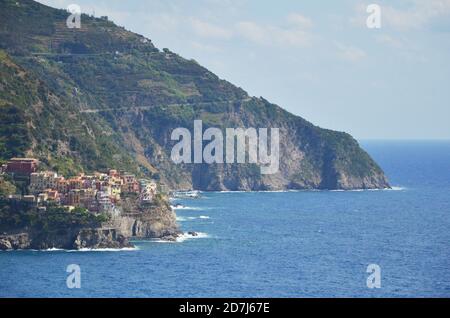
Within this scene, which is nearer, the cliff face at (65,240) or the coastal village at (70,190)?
the cliff face at (65,240)

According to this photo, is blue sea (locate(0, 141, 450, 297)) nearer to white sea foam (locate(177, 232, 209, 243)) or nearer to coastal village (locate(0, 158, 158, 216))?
white sea foam (locate(177, 232, 209, 243))

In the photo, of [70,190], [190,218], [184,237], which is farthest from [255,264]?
[190,218]

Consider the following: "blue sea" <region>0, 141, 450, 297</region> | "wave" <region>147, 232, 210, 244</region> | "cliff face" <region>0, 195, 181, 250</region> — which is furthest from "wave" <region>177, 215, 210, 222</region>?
"cliff face" <region>0, 195, 181, 250</region>

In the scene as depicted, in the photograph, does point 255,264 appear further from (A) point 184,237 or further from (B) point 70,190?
(B) point 70,190

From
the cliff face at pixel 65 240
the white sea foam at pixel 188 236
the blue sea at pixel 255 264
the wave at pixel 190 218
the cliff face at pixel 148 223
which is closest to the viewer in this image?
the blue sea at pixel 255 264

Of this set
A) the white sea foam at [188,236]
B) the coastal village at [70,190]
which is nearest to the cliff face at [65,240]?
the coastal village at [70,190]

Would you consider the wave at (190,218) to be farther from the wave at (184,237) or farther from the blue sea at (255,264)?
Answer: the wave at (184,237)
